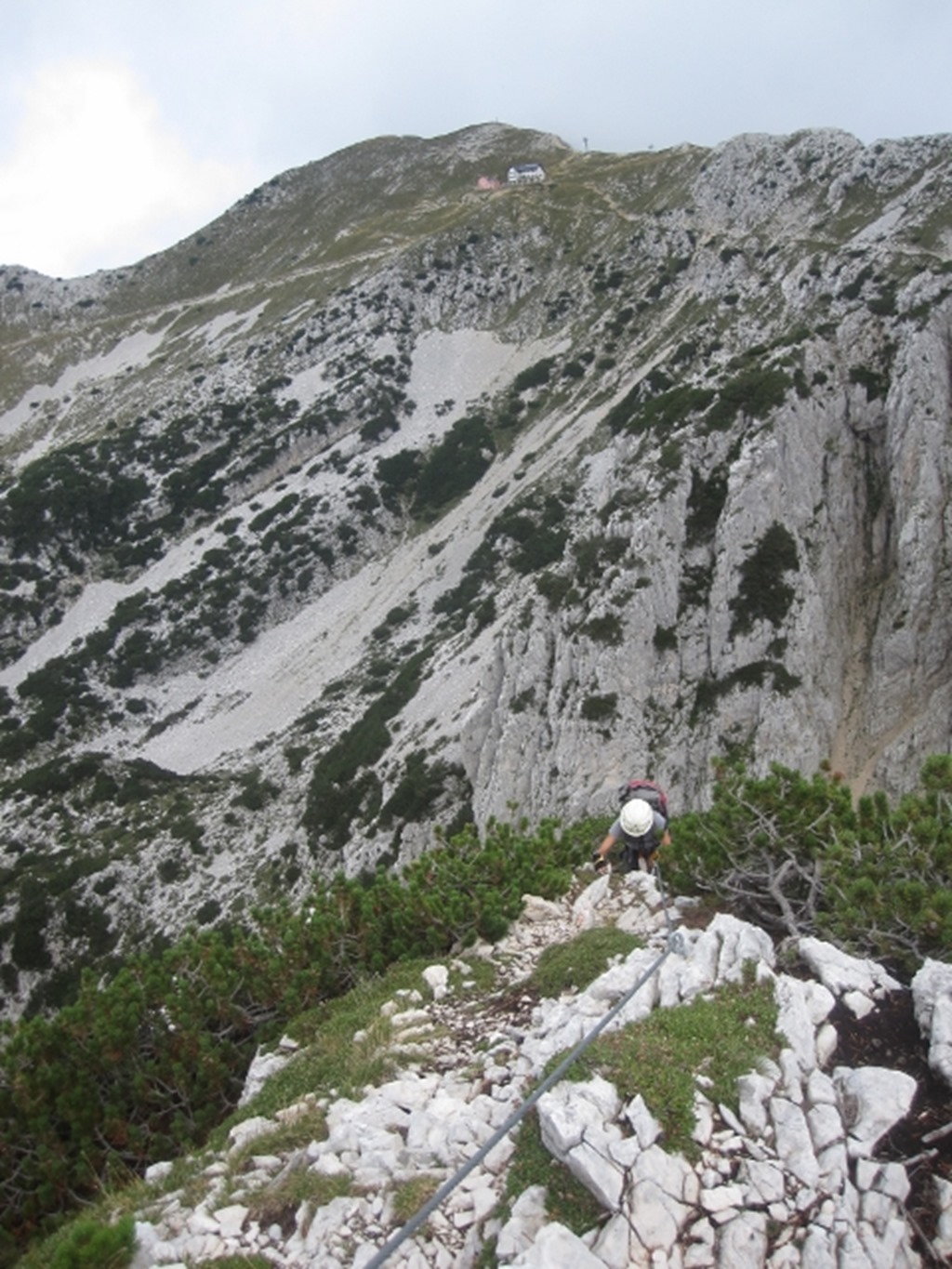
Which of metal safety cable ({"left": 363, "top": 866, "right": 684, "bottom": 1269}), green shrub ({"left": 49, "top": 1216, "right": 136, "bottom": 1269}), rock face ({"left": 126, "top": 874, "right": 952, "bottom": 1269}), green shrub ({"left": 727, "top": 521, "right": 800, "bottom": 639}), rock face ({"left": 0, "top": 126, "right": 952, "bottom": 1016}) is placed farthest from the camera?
rock face ({"left": 0, "top": 126, "right": 952, "bottom": 1016})

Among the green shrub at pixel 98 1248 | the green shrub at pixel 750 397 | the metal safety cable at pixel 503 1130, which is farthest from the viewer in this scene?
the green shrub at pixel 750 397

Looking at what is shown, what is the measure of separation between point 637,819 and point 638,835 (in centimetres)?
27

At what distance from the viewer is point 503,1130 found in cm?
629

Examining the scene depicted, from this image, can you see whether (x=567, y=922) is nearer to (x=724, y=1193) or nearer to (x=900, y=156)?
→ (x=724, y=1193)

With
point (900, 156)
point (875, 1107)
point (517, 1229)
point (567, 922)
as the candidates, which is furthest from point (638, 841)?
point (900, 156)

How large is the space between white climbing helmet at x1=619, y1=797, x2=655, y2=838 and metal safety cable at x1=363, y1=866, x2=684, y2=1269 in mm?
4081

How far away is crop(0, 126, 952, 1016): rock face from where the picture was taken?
33.7 meters

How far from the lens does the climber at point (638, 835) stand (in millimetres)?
12562

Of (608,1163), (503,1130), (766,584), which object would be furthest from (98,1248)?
Answer: (766,584)

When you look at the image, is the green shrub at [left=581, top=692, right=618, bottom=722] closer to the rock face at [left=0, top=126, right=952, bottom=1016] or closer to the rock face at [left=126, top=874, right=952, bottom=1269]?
the rock face at [left=0, top=126, right=952, bottom=1016]

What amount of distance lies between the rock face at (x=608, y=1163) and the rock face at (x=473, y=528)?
23834 millimetres

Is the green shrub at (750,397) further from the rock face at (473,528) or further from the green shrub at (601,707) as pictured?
the green shrub at (601,707)

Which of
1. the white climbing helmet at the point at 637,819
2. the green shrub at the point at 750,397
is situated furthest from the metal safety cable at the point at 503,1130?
the green shrub at the point at 750,397

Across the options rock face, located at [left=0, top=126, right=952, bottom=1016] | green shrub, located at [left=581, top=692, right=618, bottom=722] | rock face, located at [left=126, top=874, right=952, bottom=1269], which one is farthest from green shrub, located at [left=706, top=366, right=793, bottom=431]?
rock face, located at [left=126, top=874, right=952, bottom=1269]
